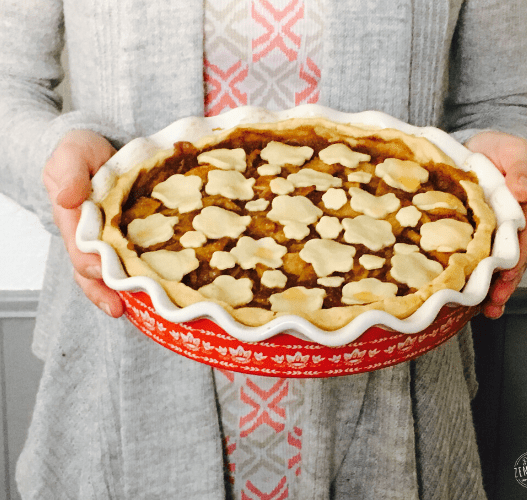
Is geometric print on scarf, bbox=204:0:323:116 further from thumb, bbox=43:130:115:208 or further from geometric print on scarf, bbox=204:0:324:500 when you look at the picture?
thumb, bbox=43:130:115:208

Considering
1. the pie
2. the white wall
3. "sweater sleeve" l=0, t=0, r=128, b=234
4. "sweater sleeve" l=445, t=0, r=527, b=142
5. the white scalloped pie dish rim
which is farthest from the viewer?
the white wall

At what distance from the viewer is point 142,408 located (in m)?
0.79

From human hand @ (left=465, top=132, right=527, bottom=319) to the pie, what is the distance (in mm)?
37

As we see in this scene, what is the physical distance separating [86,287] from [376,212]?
379mm

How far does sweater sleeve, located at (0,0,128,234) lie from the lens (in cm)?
72

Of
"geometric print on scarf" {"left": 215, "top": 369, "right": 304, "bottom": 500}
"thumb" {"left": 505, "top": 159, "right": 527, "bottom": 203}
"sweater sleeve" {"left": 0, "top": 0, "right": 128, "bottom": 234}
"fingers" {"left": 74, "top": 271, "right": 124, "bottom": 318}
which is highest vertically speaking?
"sweater sleeve" {"left": 0, "top": 0, "right": 128, "bottom": 234}

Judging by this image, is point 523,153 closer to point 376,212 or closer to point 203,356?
point 376,212

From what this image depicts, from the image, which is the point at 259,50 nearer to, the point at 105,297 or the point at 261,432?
the point at 105,297

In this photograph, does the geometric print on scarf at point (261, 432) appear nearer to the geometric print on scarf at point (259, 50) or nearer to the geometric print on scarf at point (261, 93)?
the geometric print on scarf at point (261, 93)

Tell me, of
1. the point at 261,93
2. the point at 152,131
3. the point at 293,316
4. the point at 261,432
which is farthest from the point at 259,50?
the point at 261,432

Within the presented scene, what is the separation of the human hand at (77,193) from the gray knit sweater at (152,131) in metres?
0.04

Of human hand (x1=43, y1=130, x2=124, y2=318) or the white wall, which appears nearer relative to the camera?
human hand (x1=43, y1=130, x2=124, y2=318)

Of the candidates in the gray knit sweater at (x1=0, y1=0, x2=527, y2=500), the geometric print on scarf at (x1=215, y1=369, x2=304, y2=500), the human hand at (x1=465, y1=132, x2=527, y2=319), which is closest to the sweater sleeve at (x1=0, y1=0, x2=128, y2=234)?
the gray knit sweater at (x1=0, y1=0, x2=527, y2=500)

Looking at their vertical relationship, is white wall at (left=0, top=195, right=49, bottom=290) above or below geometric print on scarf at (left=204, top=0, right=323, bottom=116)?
below
